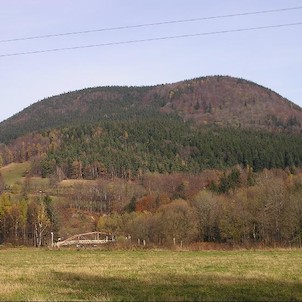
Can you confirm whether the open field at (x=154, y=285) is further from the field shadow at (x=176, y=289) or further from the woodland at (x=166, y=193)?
the woodland at (x=166, y=193)

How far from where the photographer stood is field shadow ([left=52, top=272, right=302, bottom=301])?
45.1 feet

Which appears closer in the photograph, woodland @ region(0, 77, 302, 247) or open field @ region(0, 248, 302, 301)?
open field @ region(0, 248, 302, 301)

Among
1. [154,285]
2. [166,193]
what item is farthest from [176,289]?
[166,193]

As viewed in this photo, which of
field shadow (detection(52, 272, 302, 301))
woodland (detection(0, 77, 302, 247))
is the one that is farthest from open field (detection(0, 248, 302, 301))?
woodland (detection(0, 77, 302, 247))

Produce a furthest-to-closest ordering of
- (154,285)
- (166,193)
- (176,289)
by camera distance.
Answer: (166,193), (154,285), (176,289)

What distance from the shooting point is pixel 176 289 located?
51.3 feet

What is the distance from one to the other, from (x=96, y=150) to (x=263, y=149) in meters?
66.3

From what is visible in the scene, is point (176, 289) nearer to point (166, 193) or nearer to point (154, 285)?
point (154, 285)

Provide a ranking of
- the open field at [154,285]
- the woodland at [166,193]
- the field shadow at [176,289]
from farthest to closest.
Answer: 1. the woodland at [166,193]
2. the open field at [154,285]
3. the field shadow at [176,289]

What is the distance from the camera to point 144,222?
7988 centimetres

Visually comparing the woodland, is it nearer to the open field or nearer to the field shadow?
the open field

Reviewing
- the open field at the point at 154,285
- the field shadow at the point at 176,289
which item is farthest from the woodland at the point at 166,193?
the field shadow at the point at 176,289

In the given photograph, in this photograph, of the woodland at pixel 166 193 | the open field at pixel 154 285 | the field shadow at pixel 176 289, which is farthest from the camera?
the woodland at pixel 166 193

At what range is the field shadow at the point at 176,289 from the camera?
13.8 metres
